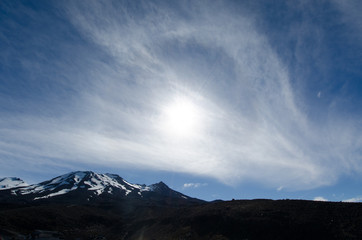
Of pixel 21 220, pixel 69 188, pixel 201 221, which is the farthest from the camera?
pixel 69 188

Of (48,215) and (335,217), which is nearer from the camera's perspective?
(335,217)

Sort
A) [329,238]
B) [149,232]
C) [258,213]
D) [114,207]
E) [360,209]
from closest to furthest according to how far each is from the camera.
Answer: [329,238] → [360,209] → [258,213] → [149,232] → [114,207]

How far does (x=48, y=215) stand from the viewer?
78250mm

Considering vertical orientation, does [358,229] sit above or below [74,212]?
above

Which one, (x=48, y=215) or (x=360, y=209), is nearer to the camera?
(x=360, y=209)

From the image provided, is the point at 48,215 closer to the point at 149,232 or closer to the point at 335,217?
the point at 149,232

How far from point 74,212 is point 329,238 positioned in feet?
304

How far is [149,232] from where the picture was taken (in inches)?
1940

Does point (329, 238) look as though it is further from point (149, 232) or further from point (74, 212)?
point (74, 212)

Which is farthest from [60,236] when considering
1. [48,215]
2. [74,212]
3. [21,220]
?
[74,212]

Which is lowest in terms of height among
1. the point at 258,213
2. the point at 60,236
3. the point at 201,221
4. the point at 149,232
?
the point at 60,236

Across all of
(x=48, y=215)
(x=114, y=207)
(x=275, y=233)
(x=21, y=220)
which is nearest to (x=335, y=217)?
(x=275, y=233)

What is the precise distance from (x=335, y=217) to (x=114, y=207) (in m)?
116

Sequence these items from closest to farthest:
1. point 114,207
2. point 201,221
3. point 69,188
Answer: point 201,221
point 114,207
point 69,188
